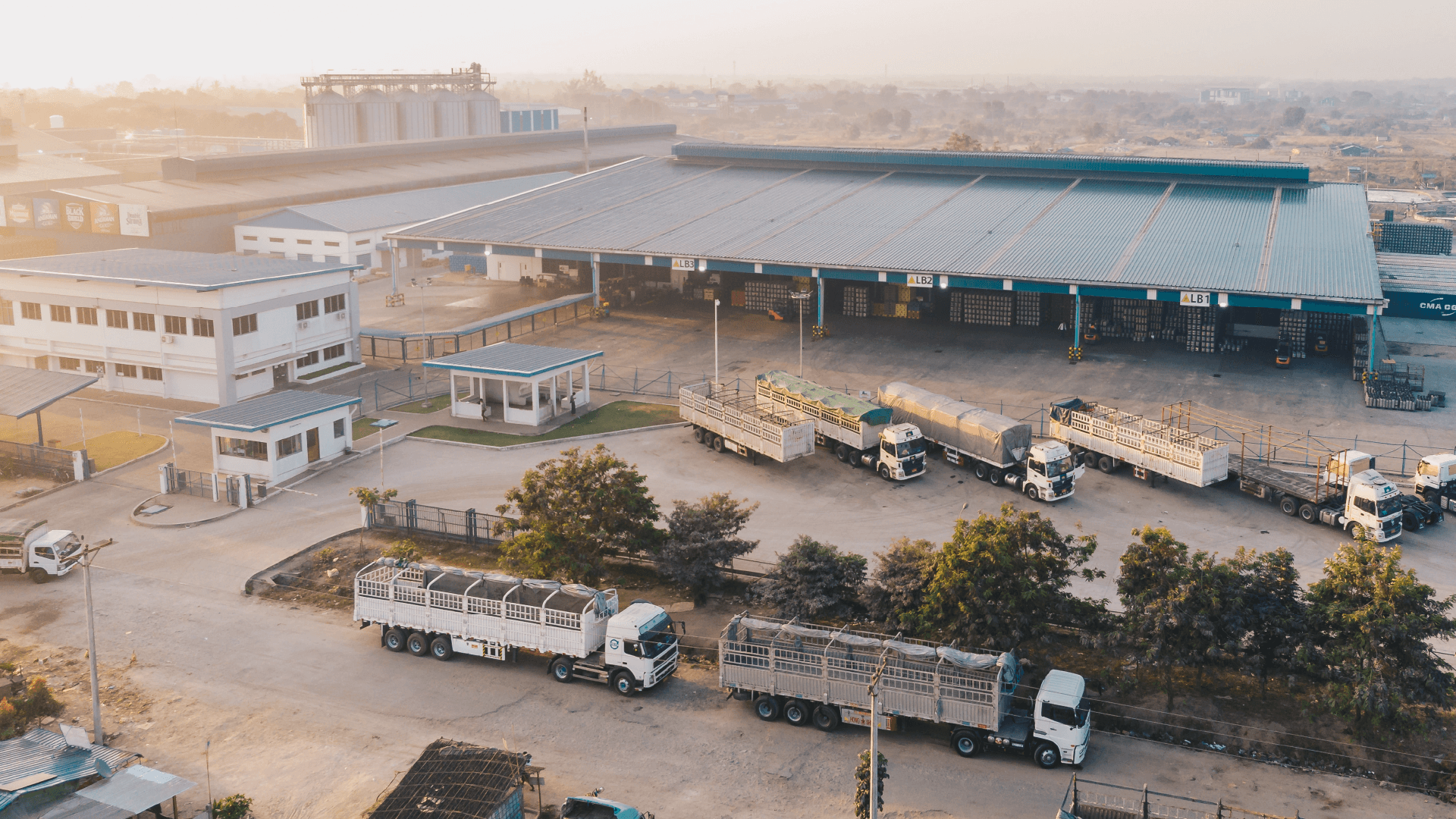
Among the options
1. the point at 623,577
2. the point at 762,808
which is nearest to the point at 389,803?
the point at 762,808

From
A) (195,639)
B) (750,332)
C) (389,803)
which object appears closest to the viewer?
(389,803)

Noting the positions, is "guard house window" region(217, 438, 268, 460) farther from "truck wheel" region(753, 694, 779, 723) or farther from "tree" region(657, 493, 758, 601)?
"truck wheel" region(753, 694, 779, 723)

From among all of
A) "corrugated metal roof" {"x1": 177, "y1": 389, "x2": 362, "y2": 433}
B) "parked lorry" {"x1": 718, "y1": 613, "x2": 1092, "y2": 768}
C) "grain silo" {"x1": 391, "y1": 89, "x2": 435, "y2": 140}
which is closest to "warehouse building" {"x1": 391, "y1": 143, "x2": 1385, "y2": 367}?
"corrugated metal roof" {"x1": 177, "y1": 389, "x2": 362, "y2": 433}

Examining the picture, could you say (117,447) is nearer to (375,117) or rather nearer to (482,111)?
(375,117)

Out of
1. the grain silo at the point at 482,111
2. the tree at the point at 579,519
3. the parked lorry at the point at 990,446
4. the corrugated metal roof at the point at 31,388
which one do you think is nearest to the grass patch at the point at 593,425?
the parked lorry at the point at 990,446

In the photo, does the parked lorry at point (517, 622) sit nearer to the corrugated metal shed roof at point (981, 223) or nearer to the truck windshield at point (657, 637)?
the truck windshield at point (657, 637)

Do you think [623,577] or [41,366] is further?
[41,366]

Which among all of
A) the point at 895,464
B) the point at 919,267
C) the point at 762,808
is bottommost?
the point at 762,808

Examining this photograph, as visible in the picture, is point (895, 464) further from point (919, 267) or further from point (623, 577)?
point (919, 267)
